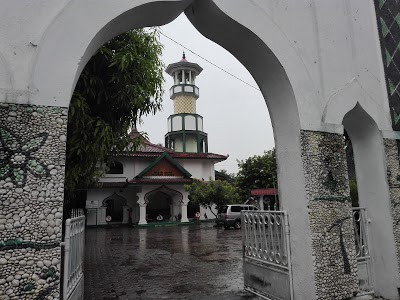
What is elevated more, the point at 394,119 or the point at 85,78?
the point at 85,78

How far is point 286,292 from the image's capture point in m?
4.14

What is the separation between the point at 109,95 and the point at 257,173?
19317 mm

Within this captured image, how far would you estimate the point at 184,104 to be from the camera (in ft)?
94.8

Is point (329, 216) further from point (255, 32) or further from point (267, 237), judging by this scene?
point (255, 32)

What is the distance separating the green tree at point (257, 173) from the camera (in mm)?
22938

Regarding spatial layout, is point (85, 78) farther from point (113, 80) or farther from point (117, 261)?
point (117, 261)

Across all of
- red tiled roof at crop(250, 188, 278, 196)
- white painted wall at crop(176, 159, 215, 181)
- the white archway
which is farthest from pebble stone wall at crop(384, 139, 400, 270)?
white painted wall at crop(176, 159, 215, 181)

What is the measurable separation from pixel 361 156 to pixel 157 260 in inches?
247

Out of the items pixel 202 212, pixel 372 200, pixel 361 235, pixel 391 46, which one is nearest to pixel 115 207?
pixel 202 212

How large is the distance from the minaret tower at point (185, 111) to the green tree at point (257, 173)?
250 inches

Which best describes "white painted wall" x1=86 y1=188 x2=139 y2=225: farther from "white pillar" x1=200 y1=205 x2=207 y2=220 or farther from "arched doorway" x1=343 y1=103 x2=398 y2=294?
"arched doorway" x1=343 y1=103 x2=398 y2=294

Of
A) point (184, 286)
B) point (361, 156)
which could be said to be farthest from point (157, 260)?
point (361, 156)

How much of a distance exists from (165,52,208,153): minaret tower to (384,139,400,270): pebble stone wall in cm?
2396

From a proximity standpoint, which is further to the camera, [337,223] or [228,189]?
[228,189]
